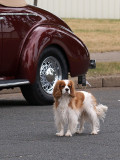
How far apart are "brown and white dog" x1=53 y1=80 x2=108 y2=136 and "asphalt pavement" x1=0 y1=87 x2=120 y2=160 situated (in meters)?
0.13

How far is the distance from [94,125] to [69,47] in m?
3.33

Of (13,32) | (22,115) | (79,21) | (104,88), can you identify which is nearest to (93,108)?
(22,115)

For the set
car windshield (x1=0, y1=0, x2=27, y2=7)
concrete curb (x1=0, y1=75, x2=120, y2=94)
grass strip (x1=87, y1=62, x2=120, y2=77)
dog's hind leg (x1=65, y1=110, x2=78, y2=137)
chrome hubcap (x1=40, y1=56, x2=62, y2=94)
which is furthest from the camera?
grass strip (x1=87, y1=62, x2=120, y2=77)

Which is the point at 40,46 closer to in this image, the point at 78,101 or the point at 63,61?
the point at 63,61

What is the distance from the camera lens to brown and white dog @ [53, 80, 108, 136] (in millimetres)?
8430

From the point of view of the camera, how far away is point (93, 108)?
8789mm

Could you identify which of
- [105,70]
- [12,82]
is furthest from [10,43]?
[105,70]

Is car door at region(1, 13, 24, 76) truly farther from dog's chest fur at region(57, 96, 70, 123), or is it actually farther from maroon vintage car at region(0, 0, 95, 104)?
dog's chest fur at region(57, 96, 70, 123)

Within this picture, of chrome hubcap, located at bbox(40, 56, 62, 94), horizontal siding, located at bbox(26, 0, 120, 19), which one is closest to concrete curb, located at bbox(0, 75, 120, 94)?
chrome hubcap, located at bbox(40, 56, 62, 94)

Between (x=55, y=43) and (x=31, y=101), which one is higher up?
(x=55, y=43)

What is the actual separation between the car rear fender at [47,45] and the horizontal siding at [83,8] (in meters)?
18.4

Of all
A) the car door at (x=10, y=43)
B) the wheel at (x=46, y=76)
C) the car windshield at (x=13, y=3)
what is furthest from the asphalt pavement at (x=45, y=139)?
the car windshield at (x=13, y=3)

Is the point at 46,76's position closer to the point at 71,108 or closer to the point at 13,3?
the point at 13,3

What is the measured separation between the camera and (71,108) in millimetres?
8492
